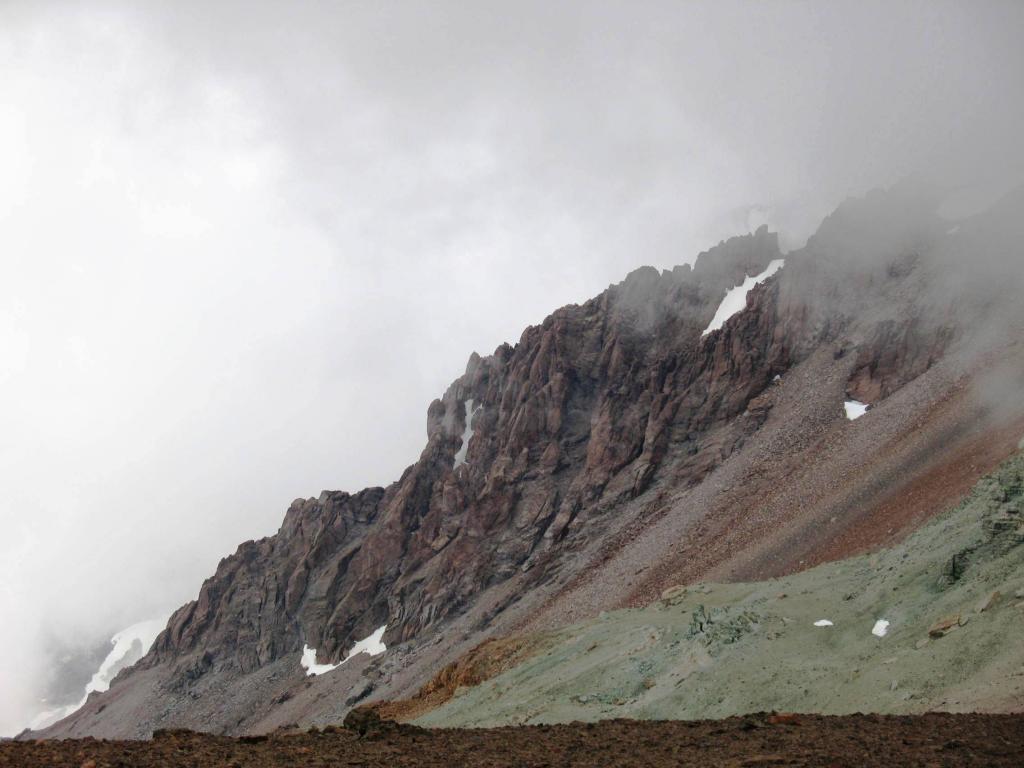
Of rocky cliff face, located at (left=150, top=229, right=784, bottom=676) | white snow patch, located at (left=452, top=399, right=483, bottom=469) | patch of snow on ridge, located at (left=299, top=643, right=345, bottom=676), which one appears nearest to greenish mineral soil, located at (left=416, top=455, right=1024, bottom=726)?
rocky cliff face, located at (left=150, top=229, right=784, bottom=676)

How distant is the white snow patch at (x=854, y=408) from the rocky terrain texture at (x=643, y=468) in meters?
1.21

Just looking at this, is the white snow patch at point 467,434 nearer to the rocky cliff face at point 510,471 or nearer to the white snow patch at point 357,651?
the rocky cliff face at point 510,471

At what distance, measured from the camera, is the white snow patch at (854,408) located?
79.4m

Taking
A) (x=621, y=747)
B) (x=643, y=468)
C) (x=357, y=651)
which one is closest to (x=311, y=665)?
(x=357, y=651)

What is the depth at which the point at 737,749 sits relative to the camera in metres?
14.4

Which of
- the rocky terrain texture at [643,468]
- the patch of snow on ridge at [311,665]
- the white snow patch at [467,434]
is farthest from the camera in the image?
the white snow patch at [467,434]

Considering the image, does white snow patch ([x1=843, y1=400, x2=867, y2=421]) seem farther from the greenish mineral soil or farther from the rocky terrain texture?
the greenish mineral soil

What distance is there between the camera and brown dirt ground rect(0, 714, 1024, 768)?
506 inches

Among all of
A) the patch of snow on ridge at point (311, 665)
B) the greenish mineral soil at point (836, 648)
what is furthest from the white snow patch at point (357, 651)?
the greenish mineral soil at point (836, 648)

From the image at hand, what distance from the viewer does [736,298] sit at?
12262 centimetres

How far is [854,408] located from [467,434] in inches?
2941

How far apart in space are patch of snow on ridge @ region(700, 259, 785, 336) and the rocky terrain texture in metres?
1.64

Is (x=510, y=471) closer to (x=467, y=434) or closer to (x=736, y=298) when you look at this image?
(x=467, y=434)

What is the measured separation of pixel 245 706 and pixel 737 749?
380ft
